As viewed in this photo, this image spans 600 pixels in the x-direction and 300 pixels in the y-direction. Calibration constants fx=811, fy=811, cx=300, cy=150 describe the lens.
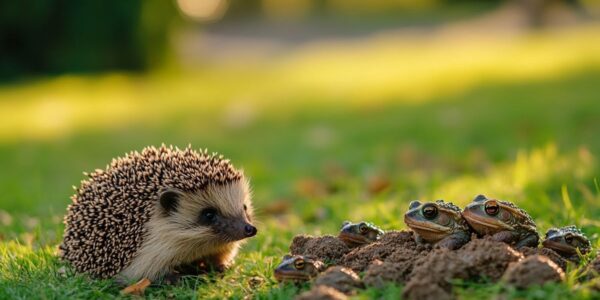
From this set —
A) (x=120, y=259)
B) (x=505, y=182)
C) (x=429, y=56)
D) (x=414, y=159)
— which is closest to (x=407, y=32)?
(x=429, y=56)

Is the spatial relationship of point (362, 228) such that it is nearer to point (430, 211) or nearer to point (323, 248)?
point (323, 248)

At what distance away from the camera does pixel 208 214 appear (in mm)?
5547

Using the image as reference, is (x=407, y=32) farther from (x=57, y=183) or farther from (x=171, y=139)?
(x=57, y=183)

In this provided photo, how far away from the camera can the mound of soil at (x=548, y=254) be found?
455 centimetres

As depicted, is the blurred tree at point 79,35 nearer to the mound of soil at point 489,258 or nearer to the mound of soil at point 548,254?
the mound of soil at point 548,254

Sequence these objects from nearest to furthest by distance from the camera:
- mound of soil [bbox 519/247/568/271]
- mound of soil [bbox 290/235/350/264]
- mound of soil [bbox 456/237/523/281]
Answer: mound of soil [bbox 456/237/523/281] → mound of soil [bbox 519/247/568/271] → mound of soil [bbox 290/235/350/264]

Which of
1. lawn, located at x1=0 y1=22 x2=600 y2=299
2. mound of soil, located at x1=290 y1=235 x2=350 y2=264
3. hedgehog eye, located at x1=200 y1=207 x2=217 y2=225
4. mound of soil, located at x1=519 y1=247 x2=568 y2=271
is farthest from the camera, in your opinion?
lawn, located at x1=0 y1=22 x2=600 y2=299

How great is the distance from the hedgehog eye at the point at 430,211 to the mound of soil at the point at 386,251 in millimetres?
198

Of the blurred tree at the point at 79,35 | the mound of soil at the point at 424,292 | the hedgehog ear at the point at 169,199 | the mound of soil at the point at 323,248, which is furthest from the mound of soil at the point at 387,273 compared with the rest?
the blurred tree at the point at 79,35

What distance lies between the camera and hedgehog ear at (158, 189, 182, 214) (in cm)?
537

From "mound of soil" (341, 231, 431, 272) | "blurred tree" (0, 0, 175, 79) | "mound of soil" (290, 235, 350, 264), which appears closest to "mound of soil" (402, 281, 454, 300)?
"mound of soil" (341, 231, 431, 272)

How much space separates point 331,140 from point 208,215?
22.0 feet

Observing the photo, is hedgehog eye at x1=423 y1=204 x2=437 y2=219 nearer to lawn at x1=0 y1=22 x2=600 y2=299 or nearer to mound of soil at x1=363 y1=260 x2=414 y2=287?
mound of soil at x1=363 y1=260 x2=414 y2=287

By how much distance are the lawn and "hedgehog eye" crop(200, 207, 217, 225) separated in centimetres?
35
